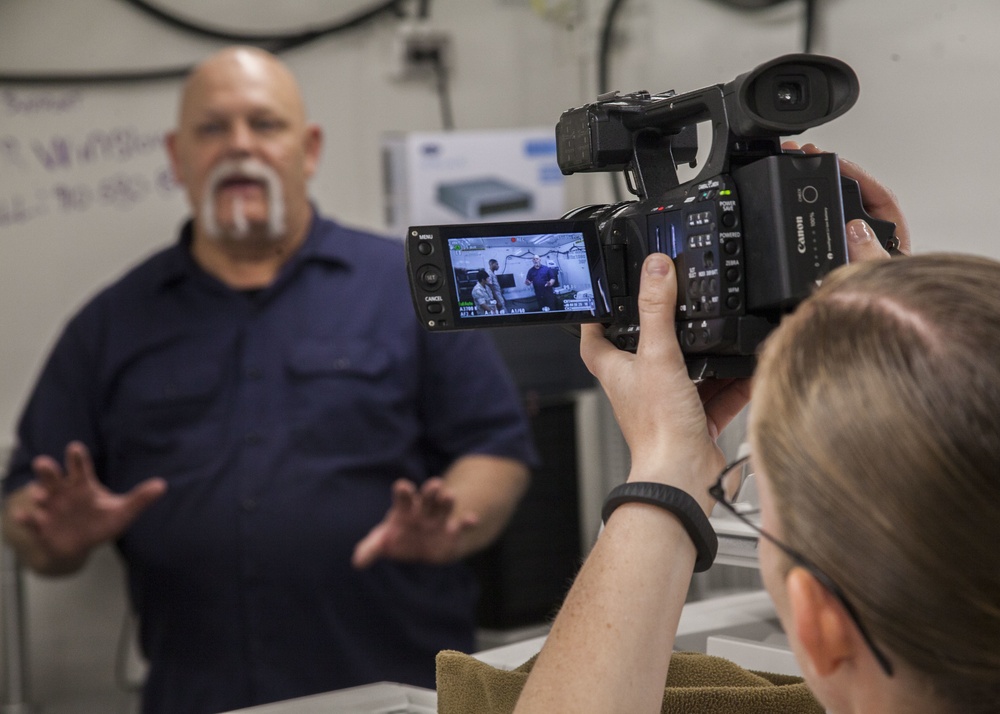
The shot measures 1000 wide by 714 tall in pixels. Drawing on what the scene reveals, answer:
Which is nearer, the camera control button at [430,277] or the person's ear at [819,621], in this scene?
the person's ear at [819,621]

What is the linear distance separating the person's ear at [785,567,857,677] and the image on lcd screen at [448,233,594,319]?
0.31m

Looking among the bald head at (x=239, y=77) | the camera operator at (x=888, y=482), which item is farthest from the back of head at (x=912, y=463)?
the bald head at (x=239, y=77)

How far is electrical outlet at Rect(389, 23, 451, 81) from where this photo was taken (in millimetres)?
2463

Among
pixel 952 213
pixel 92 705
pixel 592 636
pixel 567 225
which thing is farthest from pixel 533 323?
pixel 92 705

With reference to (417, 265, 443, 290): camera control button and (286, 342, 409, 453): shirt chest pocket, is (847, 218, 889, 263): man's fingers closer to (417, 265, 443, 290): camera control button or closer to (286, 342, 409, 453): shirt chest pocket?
(417, 265, 443, 290): camera control button

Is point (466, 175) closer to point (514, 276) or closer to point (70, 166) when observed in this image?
point (70, 166)

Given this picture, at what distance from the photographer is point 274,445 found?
183cm

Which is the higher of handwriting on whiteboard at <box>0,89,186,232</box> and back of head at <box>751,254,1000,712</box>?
handwriting on whiteboard at <box>0,89,186,232</box>

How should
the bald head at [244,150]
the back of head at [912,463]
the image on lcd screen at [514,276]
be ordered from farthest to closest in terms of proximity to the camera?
1. the bald head at [244,150]
2. the image on lcd screen at [514,276]
3. the back of head at [912,463]

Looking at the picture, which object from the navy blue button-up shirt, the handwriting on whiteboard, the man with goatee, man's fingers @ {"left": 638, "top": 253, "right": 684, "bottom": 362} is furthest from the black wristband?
the handwriting on whiteboard

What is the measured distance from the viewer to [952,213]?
1523 mm

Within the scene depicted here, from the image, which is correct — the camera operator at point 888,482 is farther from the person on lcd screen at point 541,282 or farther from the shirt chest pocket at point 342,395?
the shirt chest pocket at point 342,395

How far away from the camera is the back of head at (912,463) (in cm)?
48

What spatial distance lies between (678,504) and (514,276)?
211 mm
